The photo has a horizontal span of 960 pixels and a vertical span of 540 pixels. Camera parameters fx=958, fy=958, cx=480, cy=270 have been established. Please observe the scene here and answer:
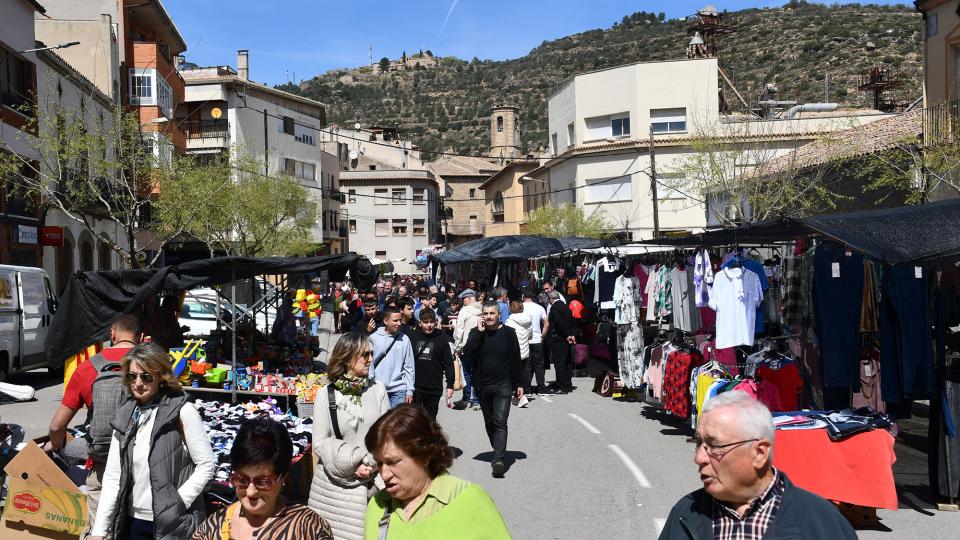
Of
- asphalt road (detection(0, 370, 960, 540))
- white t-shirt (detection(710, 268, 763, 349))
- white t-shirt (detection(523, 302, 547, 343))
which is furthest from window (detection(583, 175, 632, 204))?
white t-shirt (detection(710, 268, 763, 349))

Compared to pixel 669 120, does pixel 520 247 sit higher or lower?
lower

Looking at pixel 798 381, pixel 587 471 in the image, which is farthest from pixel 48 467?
pixel 798 381

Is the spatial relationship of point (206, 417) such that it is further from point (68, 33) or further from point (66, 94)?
point (68, 33)

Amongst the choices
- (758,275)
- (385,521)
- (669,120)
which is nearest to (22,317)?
(758,275)

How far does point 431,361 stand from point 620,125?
39.6 meters

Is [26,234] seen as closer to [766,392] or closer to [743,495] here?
[766,392]

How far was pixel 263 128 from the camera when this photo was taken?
65.1m

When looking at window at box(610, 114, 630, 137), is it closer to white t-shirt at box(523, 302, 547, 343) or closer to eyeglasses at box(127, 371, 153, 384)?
white t-shirt at box(523, 302, 547, 343)

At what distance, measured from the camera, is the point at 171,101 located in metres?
44.7

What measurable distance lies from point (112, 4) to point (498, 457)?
121 ft

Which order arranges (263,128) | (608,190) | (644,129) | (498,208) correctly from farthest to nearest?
(498,208) → (263,128) → (608,190) → (644,129)

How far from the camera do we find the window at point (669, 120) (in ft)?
155

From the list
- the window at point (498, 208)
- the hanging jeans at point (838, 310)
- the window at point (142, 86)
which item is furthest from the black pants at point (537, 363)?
the window at point (498, 208)

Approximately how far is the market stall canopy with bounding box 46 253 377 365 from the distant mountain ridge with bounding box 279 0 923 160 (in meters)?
41.4
